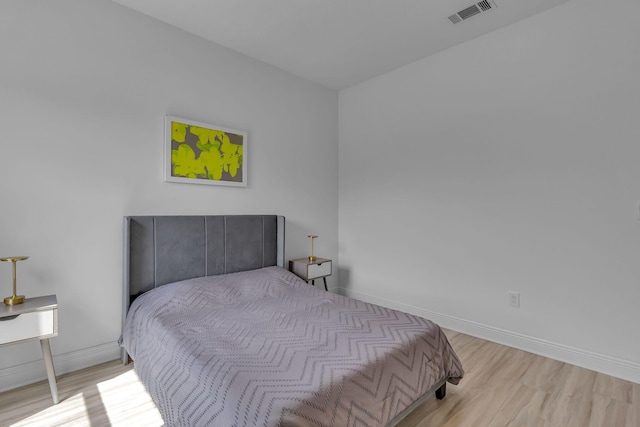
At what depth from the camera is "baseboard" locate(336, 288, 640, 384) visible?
216cm

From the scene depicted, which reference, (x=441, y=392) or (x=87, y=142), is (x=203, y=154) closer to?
(x=87, y=142)

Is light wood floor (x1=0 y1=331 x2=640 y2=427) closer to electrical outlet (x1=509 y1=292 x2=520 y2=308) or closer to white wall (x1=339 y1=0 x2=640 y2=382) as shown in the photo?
white wall (x1=339 y1=0 x2=640 y2=382)

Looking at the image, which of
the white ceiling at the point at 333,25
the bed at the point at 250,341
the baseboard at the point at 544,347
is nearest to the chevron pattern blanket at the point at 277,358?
the bed at the point at 250,341

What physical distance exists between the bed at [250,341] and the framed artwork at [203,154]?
365 mm

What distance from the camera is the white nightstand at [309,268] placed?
330 cm

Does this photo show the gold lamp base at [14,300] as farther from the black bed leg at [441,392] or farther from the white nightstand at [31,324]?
the black bed leg at [441,392]

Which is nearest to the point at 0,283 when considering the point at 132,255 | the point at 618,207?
the point at 132,255

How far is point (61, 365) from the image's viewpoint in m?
2.15

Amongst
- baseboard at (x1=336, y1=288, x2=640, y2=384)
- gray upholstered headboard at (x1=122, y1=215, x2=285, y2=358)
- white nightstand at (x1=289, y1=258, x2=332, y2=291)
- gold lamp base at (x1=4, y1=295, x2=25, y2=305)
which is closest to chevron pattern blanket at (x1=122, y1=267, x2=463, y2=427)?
gray upholstered headboard at (x1=122, y1=215, x2=285, y2=358)

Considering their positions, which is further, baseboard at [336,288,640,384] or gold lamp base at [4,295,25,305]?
baseboard at [336,288,640,384]

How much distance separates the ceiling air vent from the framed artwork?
2078 mm

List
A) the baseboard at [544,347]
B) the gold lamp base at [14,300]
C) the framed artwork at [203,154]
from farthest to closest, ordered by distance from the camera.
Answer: the framed artwork at [203,154]
the baseboard at [544,347]
the gold lamp base at [14,300]

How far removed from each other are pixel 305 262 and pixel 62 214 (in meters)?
2.07

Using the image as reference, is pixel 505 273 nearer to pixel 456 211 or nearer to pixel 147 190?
pixel 456 211
